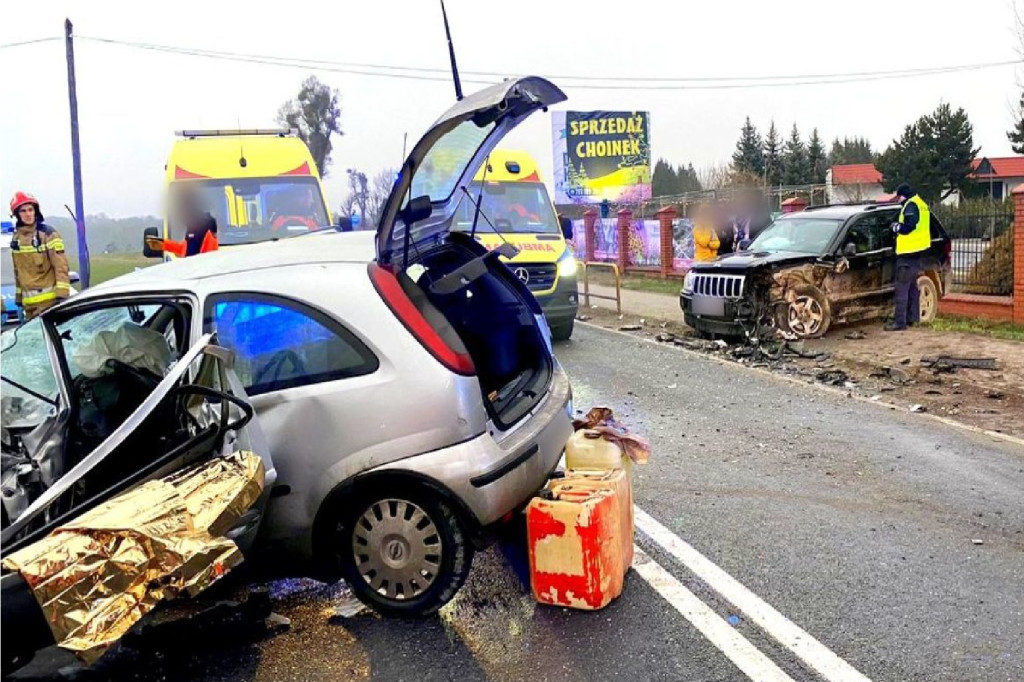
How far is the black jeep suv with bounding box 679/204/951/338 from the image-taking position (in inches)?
429

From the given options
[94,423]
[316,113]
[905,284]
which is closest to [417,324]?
[94,423]

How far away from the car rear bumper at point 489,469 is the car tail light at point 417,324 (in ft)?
1.07

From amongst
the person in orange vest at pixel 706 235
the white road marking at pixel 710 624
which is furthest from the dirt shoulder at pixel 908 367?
the person in orange vest at pixel 706 235

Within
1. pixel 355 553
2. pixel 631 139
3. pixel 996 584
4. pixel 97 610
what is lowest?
pixel 996 584

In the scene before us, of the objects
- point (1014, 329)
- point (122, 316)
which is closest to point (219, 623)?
point (122, 316)

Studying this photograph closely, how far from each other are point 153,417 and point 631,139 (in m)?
35.0

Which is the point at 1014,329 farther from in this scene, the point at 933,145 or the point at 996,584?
the point at 933,145

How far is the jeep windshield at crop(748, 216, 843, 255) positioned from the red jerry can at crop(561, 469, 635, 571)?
8.25m

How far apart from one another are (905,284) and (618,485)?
30.1 feet

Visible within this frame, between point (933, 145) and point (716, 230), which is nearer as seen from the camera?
point (716, 230)

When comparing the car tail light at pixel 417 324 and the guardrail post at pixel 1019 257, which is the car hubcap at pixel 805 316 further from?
the car tail light at pixel 417 324

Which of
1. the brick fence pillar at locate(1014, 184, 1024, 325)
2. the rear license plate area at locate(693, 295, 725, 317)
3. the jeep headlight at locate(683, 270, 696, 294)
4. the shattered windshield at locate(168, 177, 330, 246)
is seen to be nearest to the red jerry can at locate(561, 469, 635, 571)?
the shattered windshield at locate(168, 177, 330, 246)

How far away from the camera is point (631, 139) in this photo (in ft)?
119

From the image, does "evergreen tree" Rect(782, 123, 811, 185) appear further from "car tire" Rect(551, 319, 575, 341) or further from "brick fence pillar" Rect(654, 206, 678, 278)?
"car tire" Rect(551, 319, 575, 341)
